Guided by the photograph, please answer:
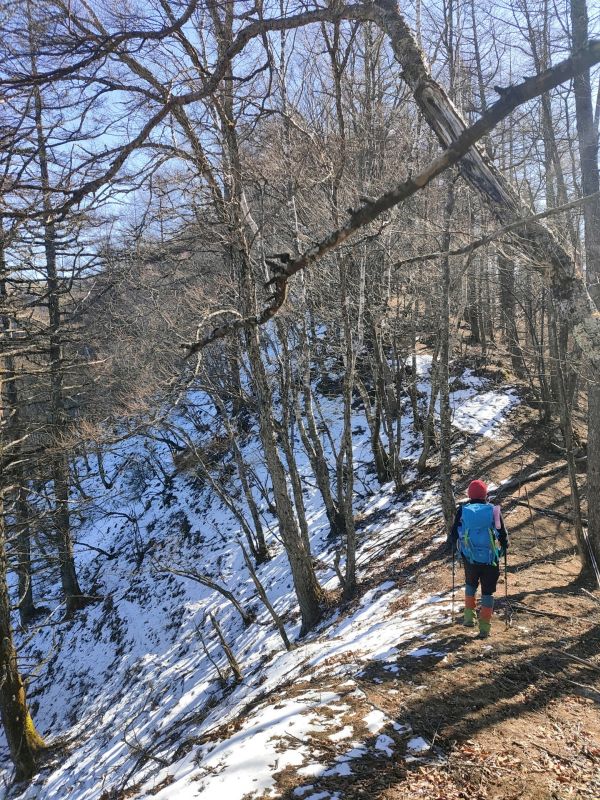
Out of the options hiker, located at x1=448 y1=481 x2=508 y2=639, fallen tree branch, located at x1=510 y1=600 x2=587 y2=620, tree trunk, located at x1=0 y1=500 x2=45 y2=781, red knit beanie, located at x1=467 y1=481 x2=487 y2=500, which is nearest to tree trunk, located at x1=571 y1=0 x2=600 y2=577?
fallen tree branch, located at x1=510 y1=600 x2=587 y2=620

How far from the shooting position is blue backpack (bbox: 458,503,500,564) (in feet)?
17.3

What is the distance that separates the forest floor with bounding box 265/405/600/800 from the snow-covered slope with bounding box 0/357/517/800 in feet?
0.49

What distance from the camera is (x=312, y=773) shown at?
3.32 m

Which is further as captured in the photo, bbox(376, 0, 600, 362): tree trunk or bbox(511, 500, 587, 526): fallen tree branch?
bbox(511, 500, 587, 526): fallen tree branch

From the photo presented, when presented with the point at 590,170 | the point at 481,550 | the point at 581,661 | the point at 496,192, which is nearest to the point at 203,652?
the point at 481,550

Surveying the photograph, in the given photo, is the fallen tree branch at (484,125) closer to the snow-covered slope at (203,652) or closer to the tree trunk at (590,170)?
the snow-covered slope at (203,652)

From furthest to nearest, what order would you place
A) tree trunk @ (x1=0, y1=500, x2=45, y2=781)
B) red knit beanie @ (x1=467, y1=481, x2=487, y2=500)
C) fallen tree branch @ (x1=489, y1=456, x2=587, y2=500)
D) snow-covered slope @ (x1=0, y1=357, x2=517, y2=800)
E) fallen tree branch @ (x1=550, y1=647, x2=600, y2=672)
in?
1. fallen tree branch @ (x1=489, y1=456, x2=587, y2=500)
2. tree trunk @ (x1=0, y1=500, x2=45, y2=781)
3. red knit beanie @ (x1=467, y1=481, x2=487, y2=500)
4. snow-covered slope @ (x1=0, y1=357, x2=517, y2=800)
5. fallen tree branch @ (x1=550, y1=647, x2=600, y2=672)

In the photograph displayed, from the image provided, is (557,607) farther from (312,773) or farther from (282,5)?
(282,5)

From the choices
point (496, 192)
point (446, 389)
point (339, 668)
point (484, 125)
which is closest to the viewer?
point (484, 125)

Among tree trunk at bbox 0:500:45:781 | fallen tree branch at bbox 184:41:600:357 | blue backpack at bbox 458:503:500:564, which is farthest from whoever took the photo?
tree trunk at bbox 0:500:45:781

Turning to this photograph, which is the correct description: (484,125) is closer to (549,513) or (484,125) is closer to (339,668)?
(339,668)

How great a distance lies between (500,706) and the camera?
404 centimetres

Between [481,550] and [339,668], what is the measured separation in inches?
77.5

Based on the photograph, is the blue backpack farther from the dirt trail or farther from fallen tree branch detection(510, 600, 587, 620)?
fallen tree branch detection(510, 600, 587, 620)
